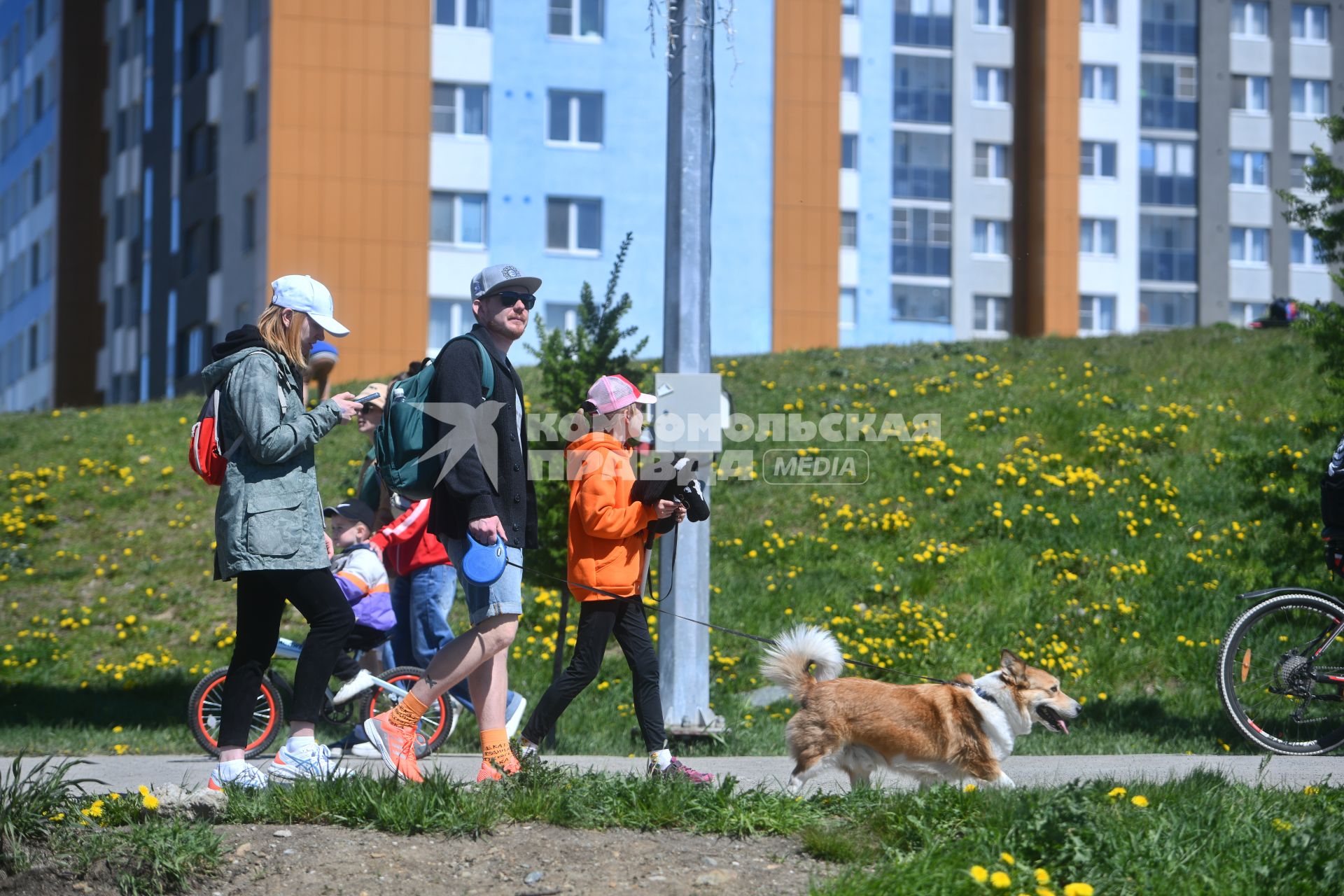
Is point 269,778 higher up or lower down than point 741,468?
lower down

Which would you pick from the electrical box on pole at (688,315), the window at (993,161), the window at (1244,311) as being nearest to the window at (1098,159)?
the window at (993,161)

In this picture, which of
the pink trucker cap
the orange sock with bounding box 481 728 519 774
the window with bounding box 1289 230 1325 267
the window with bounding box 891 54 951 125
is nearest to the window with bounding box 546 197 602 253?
the window with bounding box 891 54 951 125

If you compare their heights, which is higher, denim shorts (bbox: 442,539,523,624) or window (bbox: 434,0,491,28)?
window (bbox: 434,0,491,28)

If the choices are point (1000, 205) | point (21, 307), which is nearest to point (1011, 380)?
point (1000, 205)

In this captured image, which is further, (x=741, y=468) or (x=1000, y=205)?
(x=1000, y=205)

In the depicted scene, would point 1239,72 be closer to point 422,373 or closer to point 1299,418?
point 1299,418

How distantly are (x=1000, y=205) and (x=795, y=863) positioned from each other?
2024 inches

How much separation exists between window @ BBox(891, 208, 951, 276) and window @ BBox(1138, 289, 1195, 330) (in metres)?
7.97

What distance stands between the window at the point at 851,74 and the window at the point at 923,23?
13.7 ft

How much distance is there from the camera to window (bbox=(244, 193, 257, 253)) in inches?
1542

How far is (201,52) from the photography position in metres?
43.0

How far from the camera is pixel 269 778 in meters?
5.36

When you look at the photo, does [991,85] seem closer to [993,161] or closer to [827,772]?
[993,161]

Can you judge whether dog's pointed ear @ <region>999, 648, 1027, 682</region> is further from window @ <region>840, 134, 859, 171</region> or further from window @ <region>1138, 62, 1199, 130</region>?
window @ <region>1138, 62, 1199, 130</region>
